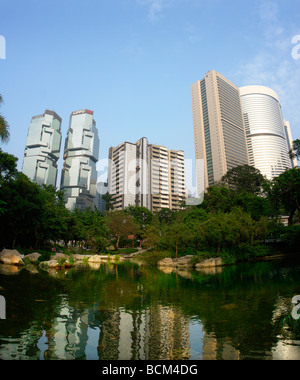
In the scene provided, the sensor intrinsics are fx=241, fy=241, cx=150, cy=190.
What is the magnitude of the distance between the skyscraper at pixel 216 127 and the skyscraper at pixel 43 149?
347 feet

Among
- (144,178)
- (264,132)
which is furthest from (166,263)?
(264,132)

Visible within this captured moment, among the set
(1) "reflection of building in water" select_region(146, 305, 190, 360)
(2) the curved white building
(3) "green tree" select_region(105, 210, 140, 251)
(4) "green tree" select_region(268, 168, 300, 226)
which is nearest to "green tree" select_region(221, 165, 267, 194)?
(4) "green tree" select_region(268, 168, 300, 226)

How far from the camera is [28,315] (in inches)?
244

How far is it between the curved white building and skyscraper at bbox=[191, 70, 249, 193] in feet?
98.4

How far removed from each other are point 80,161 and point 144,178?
3712 inches

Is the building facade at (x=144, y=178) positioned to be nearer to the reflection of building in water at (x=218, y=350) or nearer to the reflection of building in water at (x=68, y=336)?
the reflection of building in water at (x=68, y=336)

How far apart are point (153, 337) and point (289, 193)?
120 ft

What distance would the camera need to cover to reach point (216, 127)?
12656 cm

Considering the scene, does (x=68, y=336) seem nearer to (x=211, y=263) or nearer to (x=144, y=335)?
(x=144, y=335)

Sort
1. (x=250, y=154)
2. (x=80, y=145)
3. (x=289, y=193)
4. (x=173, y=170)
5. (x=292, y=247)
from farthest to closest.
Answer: (x=80, y=145), (x=250, y=154), (x=173, y=170), (x=289, y=193), (x=292, y=247)

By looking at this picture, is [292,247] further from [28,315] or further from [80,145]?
[80,145]

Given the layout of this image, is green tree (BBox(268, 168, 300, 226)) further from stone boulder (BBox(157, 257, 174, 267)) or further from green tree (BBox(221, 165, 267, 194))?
green tree (BBox(221, 165, 267, 194))

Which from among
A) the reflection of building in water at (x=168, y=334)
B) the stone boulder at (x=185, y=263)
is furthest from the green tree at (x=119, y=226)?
the reflection of building in water at (x=168, y=334)
